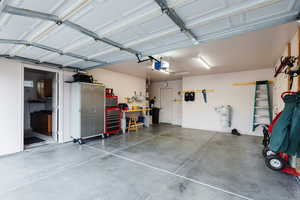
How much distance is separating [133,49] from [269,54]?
380 centimetres

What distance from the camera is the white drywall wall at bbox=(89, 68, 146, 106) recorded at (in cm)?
532

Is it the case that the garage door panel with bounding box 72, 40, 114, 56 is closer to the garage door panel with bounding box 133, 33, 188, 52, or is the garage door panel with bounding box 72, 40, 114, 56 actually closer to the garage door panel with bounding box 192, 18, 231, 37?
the garage door panel with bounding box 133, 33, 188, 52

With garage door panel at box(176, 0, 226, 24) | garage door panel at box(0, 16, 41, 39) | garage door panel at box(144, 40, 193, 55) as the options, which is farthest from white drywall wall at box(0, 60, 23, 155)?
garage door panel at box(176, 0, 226, 24)

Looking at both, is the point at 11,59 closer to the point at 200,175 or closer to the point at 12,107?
the point at 12,107

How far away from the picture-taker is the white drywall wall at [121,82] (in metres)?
5.32

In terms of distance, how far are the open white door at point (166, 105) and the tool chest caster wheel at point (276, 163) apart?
18.5 feet

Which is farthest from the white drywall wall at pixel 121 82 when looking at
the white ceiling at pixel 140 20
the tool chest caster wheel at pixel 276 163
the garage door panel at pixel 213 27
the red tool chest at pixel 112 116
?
the tool chest caster wheel at pixel 276 163

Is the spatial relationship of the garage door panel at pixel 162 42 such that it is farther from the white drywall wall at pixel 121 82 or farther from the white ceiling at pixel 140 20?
the white drywall wall at pixel 121 82

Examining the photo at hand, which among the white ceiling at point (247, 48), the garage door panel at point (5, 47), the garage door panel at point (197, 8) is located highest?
the white ceiling at point (247, 48)

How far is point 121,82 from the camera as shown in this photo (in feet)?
20.3

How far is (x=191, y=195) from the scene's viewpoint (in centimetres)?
182

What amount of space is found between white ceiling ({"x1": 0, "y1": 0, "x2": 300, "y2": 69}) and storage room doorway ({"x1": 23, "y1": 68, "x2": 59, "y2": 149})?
2.62 metres

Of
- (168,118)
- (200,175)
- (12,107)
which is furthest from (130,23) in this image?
(168,118)

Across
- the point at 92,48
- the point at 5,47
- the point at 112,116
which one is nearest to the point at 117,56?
the point at 92,48
